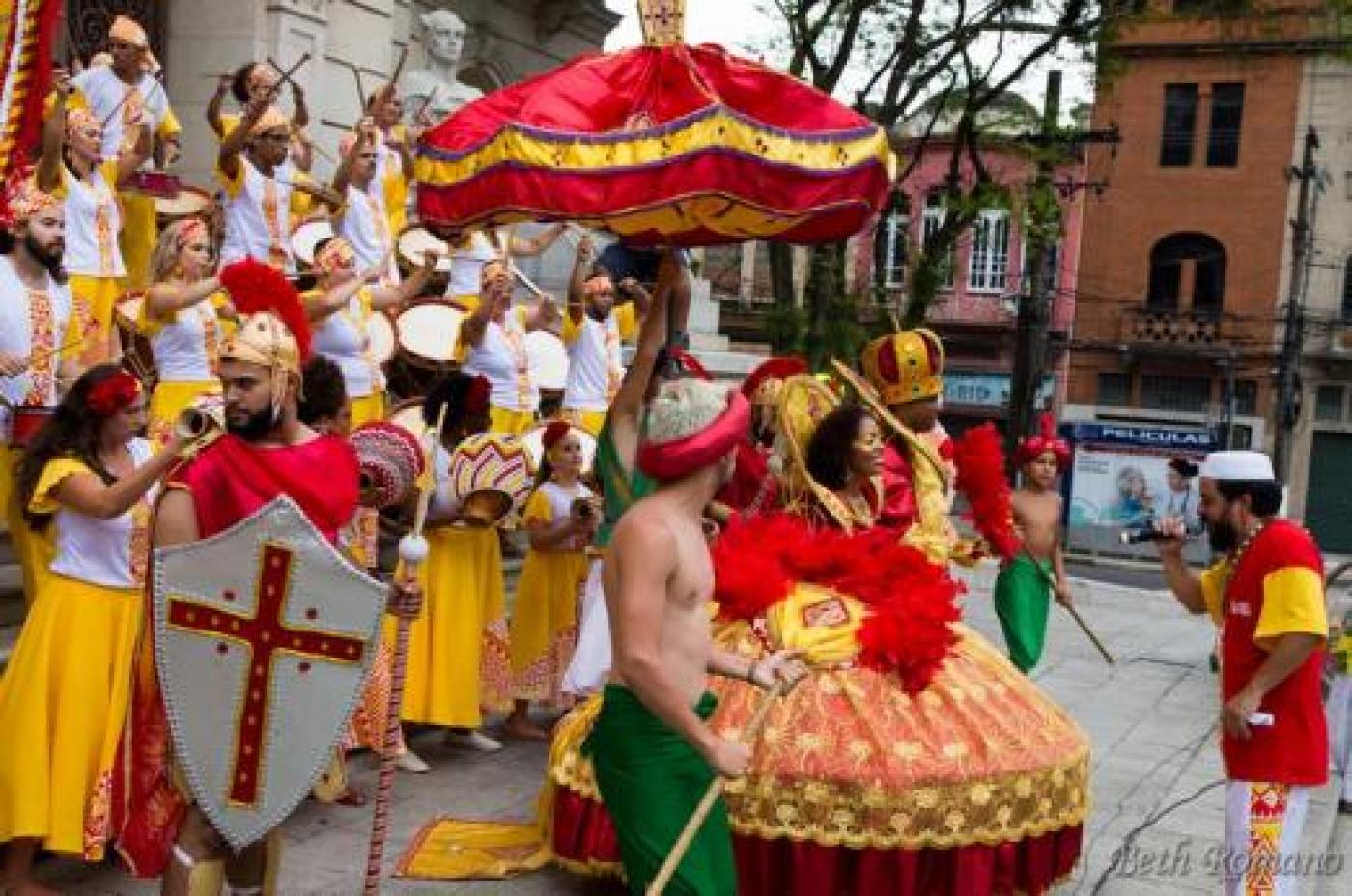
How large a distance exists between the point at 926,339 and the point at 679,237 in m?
1.73

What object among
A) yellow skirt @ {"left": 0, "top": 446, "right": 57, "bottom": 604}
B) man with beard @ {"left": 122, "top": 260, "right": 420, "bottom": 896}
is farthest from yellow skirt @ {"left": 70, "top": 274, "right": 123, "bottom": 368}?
man with beard @ {"left": 122, "top": 260, "right": 420, "bottom": 896}

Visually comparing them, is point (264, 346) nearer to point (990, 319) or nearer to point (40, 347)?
point (40, 347)

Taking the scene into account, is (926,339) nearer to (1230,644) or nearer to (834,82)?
(1230,644)

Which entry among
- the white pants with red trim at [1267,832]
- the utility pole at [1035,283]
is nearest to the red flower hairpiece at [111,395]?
the white pants with red trim at [1267,832]

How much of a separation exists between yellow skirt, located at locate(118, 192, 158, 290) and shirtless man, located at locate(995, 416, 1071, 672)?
5545mm

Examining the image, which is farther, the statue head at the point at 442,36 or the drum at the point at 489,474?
the statue head at the point at 442,36

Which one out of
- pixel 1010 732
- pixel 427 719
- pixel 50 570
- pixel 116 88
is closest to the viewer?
pixel 50 570

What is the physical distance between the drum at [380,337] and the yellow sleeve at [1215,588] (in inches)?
194

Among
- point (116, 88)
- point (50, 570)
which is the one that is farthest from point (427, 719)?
point (116, 88)

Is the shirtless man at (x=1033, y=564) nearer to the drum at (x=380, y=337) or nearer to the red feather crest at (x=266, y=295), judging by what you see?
the drum at (x=380, y=337)

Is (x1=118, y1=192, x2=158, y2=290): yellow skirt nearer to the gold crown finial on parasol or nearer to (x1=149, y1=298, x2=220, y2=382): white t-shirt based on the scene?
(x1=149, y1=298, x2=220, y2=382): white t-shirt

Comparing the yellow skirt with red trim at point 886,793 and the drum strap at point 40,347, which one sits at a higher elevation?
the drum strap at point 40,347

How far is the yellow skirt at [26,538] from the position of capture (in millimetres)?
5254

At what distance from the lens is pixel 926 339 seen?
6.89 m
